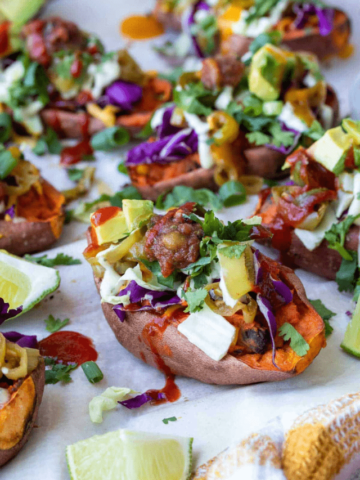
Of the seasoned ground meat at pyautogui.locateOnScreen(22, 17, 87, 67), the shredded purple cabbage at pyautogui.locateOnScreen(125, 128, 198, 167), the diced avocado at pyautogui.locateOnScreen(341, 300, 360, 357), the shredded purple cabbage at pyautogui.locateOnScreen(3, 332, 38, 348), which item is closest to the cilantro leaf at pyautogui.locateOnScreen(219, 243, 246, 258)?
the diced avocado at pyautogui.locateOnScreen(341, 300, 360, 357)

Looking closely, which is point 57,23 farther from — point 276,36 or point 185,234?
point 185,234

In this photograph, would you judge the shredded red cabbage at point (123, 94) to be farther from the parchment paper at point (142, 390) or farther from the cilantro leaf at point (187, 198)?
the parchment paper at point (142, 390)

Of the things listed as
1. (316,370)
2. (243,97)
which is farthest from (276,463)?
(243,97)

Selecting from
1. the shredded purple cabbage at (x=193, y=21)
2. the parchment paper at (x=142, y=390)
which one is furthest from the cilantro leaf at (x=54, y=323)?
the shredded purple cabbage at (x=193, y=21)

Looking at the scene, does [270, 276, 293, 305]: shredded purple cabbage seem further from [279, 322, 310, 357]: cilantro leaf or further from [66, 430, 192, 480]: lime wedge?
[66, 430, 192, 480]: lime wedge

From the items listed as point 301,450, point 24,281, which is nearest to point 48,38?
point 24,281
